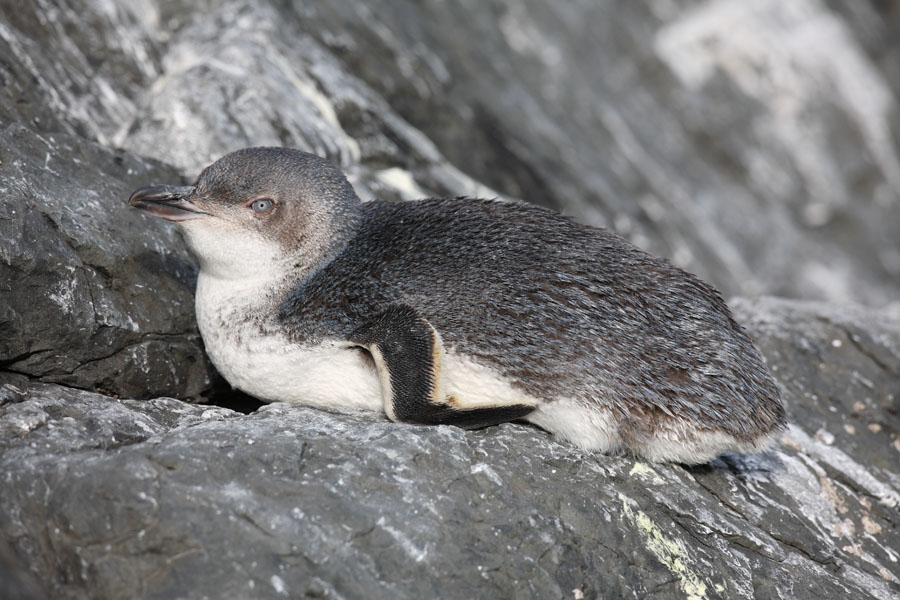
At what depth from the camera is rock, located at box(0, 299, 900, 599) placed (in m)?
3.26

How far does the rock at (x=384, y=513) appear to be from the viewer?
3262mm

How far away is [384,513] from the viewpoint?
140 inches

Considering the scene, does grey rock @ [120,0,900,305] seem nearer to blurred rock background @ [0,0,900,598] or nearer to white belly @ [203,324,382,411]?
blurred rock background @ [0,0,900,598]

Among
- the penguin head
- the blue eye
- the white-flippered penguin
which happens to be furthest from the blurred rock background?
the blue eye

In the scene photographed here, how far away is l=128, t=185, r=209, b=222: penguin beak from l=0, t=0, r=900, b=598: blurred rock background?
38cm

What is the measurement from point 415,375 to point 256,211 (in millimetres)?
1265

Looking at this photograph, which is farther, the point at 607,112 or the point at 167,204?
the point at 607,112

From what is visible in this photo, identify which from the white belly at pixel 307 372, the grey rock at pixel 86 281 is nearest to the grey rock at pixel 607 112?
the grey rock at pixel 86 281

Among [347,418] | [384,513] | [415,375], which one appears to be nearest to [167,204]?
[347,418]

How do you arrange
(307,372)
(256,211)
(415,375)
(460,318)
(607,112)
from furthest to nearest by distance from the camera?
(607,112), (256,211), (307,372), (460,318), (415,375)

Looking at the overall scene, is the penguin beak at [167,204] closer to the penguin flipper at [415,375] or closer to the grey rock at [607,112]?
the penguin flipper at [415,375]

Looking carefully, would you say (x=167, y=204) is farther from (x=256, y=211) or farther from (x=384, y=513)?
(x=384, y=513)

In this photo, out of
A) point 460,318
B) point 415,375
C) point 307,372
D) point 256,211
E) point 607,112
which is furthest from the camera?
point 607,112

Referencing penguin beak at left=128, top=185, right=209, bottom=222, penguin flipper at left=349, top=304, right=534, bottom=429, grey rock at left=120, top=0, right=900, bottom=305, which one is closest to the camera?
penguin flipper at left=349, top=304, right=534, bottom=429
